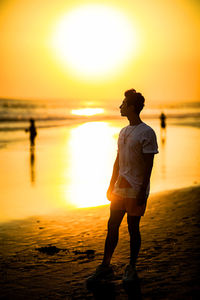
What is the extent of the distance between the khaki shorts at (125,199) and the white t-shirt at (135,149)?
69mm

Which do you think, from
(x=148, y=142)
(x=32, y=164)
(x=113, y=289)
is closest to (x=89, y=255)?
(x=113, y=289)

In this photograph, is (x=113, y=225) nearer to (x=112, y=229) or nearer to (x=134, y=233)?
(x=112, y=229)

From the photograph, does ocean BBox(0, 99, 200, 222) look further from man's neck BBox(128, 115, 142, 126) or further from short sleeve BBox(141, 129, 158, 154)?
short sleeve BBox(141, 129, 158, 154)

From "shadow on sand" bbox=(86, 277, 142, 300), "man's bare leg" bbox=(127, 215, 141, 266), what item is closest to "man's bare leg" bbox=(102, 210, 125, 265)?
"man's bare leg" bbox=(127, 215, 141, 266)

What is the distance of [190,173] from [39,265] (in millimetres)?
8243

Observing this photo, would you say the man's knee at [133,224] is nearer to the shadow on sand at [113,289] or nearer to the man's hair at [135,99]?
the shadow on sand at [113,289]

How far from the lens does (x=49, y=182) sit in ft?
38.0

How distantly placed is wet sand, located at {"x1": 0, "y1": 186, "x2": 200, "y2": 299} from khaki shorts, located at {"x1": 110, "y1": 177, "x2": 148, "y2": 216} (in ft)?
2.76

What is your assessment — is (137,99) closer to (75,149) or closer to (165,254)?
(165,254)

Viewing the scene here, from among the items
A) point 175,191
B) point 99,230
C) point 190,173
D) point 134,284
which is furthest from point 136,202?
point 190,173

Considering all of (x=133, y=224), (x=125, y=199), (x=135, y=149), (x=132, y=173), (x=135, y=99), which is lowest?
(x=133, y=224)

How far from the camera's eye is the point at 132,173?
14.8 ft

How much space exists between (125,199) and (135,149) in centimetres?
59

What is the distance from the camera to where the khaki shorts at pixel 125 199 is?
446 centimetres
